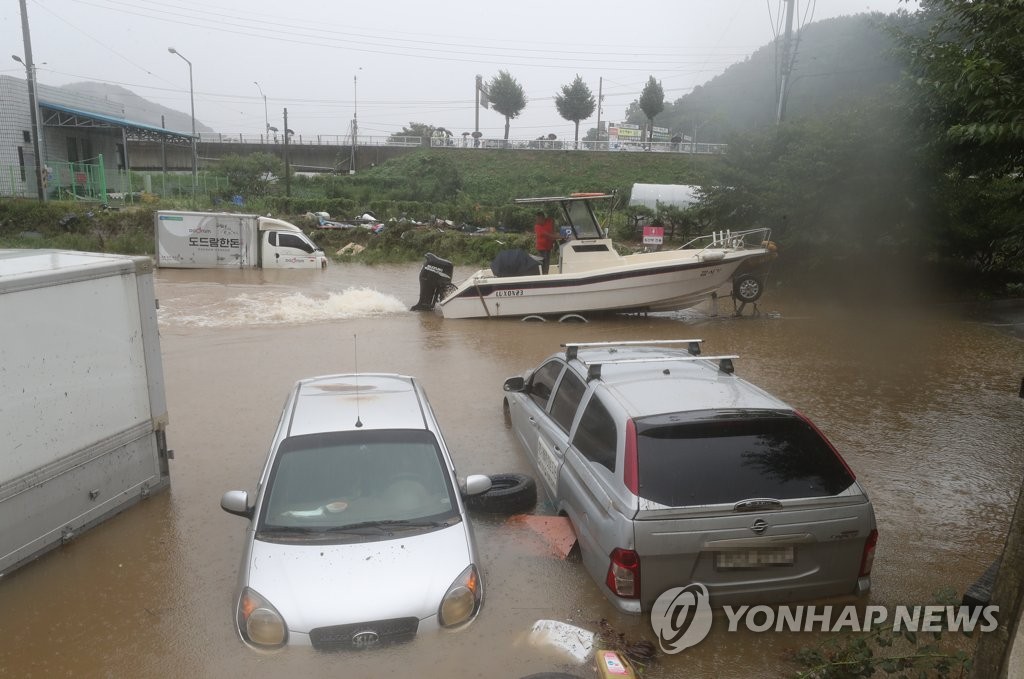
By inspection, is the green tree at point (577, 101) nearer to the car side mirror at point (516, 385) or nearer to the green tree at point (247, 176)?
the green tree at point (247, 176)

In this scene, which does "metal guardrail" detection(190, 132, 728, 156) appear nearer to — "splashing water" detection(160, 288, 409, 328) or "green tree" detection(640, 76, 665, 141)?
"green tree" detection(640, 76, 665, 141)

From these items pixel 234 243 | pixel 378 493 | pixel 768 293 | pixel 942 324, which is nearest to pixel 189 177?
pixel 234 243

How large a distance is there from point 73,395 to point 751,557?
191 inches

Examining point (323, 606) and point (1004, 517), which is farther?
point (1004, 517)

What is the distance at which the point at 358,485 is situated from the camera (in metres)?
4.87

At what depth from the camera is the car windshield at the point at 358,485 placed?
15.2ft

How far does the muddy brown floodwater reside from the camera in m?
4.38

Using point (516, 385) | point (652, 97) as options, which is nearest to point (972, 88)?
point (516, 385)

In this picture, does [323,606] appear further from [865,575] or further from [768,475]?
[865,575]

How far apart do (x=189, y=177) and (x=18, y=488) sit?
4247cm

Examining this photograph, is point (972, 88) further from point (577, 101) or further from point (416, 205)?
point (577, 101)

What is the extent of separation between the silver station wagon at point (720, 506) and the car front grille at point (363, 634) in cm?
120

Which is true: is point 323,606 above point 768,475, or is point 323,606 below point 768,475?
below

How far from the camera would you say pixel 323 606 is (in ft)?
13.3
